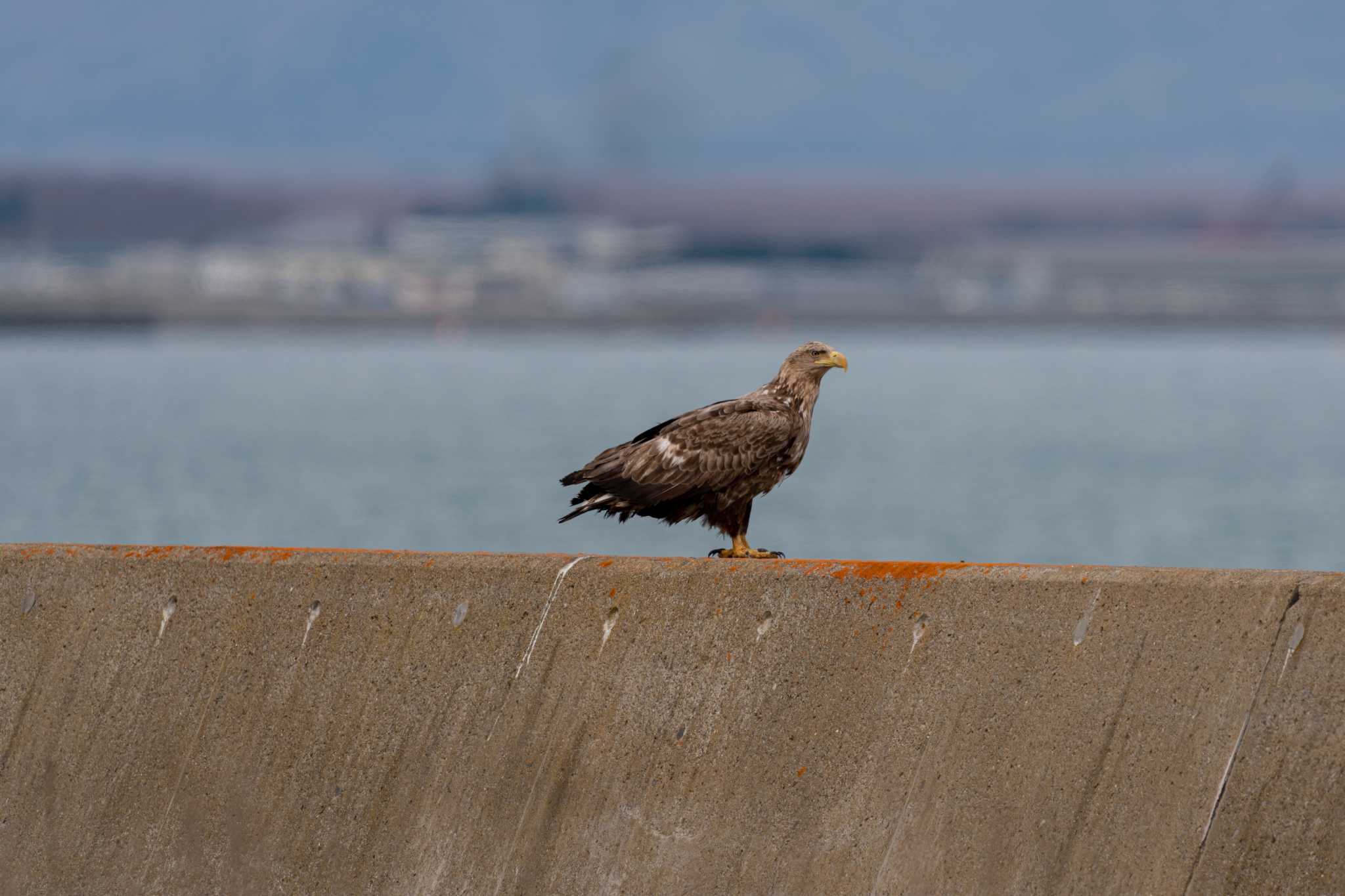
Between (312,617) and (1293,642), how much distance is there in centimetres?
296

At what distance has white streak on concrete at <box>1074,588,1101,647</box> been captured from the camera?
5.15 m

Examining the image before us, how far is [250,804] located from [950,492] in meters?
44.6

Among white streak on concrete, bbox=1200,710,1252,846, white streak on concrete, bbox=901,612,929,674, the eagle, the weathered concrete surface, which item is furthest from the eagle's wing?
white streak on concrete, bbox=1200,710,1252,846

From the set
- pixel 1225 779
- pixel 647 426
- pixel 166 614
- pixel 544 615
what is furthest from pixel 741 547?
pixel 647 426

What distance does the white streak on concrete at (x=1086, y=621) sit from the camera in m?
5.15

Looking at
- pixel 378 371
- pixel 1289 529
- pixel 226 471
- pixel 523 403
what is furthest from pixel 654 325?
pixel 1289 529

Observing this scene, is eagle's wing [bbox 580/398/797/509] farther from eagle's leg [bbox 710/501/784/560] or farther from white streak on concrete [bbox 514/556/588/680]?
white streak on concrete [bbox 514/556/588/680]

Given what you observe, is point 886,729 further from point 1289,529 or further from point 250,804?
point 1289,529

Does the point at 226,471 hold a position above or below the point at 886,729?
above

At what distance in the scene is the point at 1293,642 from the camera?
4832 mm

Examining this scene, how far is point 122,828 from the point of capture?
20.3ft

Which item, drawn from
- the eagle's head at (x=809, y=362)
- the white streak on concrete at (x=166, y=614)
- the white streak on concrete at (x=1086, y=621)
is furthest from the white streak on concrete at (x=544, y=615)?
the eagle's head at (x=809, y=362)

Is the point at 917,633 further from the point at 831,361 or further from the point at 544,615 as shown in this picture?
the point at 831,361

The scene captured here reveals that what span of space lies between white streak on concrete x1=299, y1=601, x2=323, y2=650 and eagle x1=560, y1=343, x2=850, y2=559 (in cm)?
180
